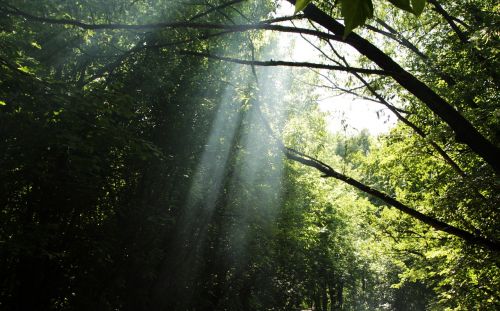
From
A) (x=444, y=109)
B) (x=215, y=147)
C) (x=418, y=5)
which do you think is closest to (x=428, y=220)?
(x=444, y=109)

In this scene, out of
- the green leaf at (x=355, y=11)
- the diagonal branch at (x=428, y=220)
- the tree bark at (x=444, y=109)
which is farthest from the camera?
the diagonal branch at (x=428, y=220)

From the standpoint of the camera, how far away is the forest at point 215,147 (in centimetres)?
421

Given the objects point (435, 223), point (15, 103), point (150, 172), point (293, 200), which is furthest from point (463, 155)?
point (293, 200)

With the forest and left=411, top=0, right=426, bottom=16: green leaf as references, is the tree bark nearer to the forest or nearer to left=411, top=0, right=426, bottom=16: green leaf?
the forest

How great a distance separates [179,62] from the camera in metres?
12.1

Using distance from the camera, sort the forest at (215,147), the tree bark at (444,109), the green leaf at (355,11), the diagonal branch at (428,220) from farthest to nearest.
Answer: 1. the forest at (215,147)
2. the diagonal branch at (428,220)
3. the tree bark at (444,109)
4. the green leaf at (355,11)

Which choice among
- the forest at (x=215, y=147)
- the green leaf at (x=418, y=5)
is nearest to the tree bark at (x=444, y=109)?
the forest at (x=215, y=147)

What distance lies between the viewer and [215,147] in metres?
13.2

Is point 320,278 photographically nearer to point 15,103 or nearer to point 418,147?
point 418,147

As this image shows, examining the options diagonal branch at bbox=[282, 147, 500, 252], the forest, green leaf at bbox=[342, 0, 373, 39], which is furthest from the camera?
the forest

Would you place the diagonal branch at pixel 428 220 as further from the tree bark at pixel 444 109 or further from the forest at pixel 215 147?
the tree bark at pixel 444 109

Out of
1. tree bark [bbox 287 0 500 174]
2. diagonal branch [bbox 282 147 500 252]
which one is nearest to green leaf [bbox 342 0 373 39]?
tree bark [bbox 287 0 500 174]

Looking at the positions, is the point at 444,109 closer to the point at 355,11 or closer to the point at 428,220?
the point at 428,220

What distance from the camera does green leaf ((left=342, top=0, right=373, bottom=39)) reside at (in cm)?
73
